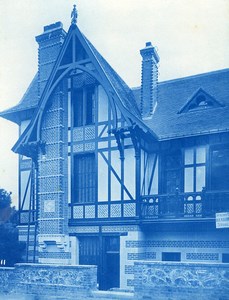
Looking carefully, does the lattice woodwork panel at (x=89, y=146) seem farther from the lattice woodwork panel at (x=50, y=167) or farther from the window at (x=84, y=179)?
the lattice woodwork panel at (x=50, y=167)

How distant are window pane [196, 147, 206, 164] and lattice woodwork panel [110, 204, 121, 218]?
362cm

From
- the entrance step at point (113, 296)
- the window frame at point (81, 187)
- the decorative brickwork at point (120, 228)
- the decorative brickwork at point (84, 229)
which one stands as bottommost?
the entrance step at point (113, 296)

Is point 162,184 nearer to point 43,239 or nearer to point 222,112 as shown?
point 222,112

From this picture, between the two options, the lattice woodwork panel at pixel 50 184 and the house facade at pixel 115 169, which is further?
the lattice woodwork panel at pixel 50 184

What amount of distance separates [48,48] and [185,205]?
9.54 meters

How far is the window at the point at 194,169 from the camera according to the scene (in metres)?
14.8

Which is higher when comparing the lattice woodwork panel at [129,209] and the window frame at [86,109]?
the window frame at [86,109]

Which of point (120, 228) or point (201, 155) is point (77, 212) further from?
point (201, 155)

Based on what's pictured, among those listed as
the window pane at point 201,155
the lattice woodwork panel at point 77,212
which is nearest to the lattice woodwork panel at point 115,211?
the lattice woodwork panel at point 77,212

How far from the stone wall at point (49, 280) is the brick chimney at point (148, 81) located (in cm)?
769

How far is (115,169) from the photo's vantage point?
1536cm

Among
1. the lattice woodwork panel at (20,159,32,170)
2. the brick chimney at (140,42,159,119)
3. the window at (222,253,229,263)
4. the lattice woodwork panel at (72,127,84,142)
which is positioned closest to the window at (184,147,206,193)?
the window at (222,253,229,263)

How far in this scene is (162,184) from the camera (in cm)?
1548

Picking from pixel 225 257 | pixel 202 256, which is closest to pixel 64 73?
pixel 202 256
